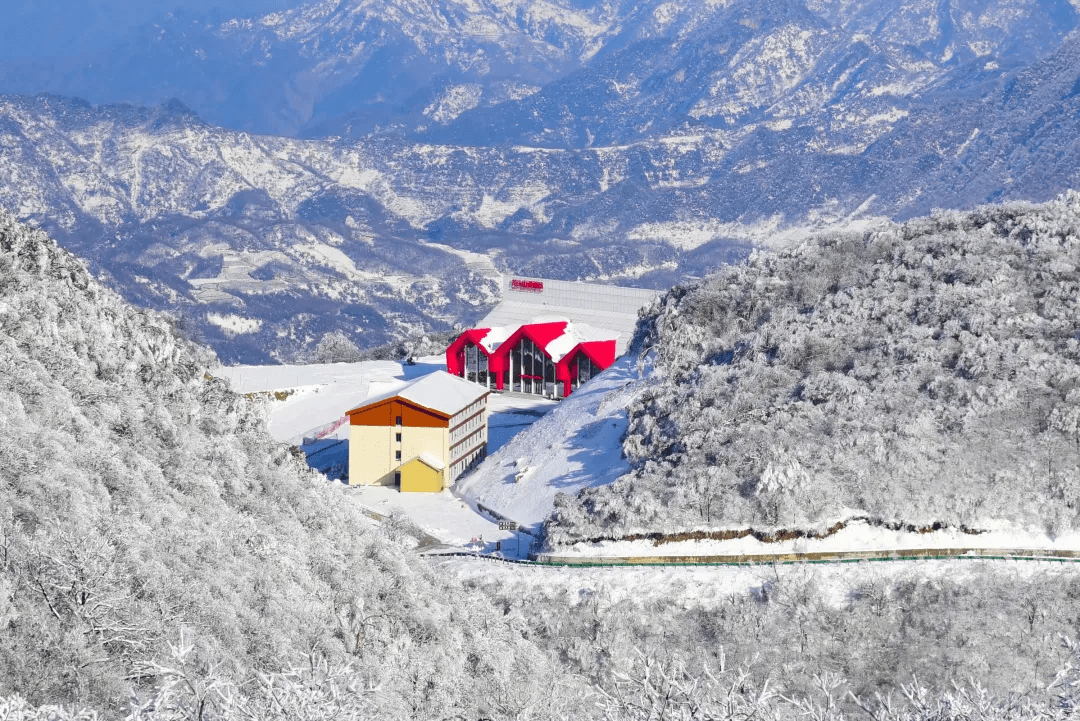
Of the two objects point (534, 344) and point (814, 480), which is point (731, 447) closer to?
point (814, 480)

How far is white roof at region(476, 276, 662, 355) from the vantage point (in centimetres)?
10169

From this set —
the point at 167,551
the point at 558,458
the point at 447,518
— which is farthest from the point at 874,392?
the point at 167,551

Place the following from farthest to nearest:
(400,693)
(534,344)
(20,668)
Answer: (534,344) → (400,693) → (20,668)

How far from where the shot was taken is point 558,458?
6806 centimetres

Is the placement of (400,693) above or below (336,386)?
below

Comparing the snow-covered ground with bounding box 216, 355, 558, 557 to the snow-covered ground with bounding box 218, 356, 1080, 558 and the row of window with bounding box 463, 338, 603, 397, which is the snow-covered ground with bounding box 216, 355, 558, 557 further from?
the row of window with bounding box 463, 338, 603, 397

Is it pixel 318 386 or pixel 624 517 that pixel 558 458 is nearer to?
pixel 624 517

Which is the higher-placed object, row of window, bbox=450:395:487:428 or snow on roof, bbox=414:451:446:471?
row of window, bbox=450:395:487:428

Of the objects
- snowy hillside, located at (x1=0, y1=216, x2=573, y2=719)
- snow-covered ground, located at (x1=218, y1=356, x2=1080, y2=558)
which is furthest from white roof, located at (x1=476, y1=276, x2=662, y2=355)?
snowy hillside, located at (x1=0, y1=216, x2=573, y2=719)

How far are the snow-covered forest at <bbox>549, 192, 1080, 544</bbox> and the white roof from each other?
23.6m

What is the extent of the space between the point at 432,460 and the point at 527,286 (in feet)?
127

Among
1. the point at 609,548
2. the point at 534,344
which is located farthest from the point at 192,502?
the point at 534,344

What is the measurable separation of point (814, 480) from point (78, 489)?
27.4 metres

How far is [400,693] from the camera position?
39125 mm
